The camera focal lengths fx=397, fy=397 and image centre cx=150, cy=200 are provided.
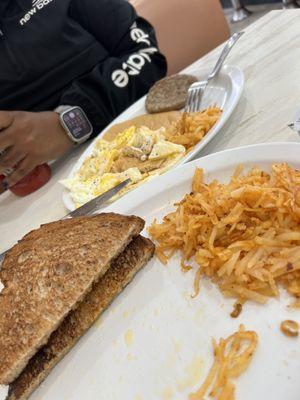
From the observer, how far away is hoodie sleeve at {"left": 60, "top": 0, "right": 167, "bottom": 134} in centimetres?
189

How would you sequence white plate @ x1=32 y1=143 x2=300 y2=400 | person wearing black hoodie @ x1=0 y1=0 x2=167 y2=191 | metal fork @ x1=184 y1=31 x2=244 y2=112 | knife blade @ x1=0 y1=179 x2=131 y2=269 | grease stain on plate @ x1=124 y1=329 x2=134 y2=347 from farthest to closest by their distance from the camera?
person wearing black hoodie @ x1=0 y1=0 x2=167 y2=191, metal fork @ x1=184 y1=31 x2=244 y2=112, knife blade @ x1=0 y1=179 x2=131 y2=269, grease stain on plate @ x1=124 y1=329 x2=134 y2=347, white plate @ x1=32 y1=143 x2=300 y2=400

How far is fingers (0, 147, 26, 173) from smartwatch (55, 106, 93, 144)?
0.24 metres

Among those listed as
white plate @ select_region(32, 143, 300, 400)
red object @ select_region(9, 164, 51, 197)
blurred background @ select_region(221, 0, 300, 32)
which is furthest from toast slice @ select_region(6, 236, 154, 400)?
blurred background @ select_region(221, 0, 300, 32)

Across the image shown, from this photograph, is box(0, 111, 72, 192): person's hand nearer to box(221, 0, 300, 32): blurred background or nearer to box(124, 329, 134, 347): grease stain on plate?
box(124, 329, 134, 347): grease stain on plate

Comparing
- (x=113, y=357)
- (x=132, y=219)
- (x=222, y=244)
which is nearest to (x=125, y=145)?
(x=132, y=219)

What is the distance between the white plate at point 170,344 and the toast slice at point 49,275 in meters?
0.09

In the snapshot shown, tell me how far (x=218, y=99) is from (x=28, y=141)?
0.81 metres

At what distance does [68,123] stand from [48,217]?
56cm

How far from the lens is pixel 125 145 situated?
1.37 metres

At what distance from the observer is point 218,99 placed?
1.45 metres

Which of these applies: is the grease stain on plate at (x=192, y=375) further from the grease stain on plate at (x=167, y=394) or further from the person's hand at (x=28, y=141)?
the person's hand at (x=28, y=141)

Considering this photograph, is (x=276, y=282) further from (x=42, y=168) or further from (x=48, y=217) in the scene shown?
(x=42, y=168)

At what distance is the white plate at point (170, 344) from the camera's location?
25.7 inches

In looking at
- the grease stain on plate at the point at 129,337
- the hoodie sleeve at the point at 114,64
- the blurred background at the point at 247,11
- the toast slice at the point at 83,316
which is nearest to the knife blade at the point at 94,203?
the toast slice at the point at 83,316
